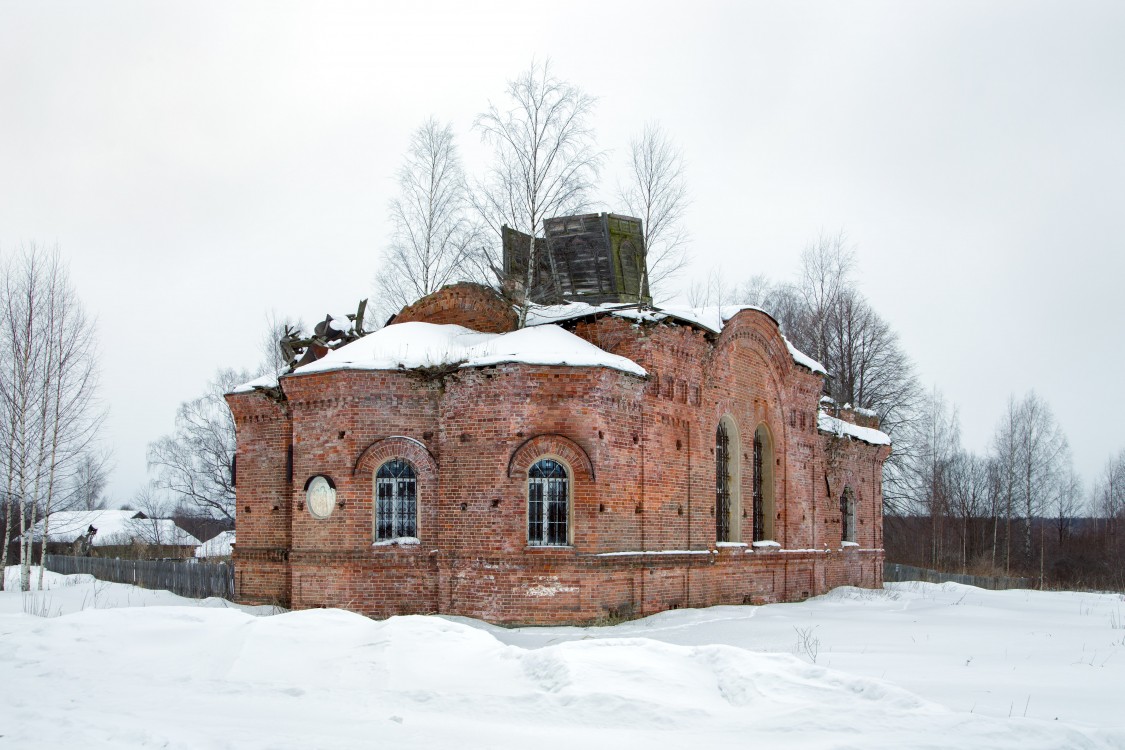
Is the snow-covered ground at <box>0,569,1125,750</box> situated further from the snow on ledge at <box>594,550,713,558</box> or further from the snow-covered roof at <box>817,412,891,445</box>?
the snow-covered roof at <box>817,412,891,445</box>

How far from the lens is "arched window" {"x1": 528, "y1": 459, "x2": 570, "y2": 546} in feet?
49.0

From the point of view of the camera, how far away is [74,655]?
8781mm

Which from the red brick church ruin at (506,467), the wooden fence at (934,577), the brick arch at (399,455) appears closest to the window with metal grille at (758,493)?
the red brick church ruin at (506,467)

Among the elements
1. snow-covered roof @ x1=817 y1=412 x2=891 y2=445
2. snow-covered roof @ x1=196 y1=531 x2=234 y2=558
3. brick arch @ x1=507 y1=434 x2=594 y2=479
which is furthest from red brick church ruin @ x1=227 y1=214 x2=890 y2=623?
snow-covered roof @ x1=196 y1=531 x2=234 y2=558

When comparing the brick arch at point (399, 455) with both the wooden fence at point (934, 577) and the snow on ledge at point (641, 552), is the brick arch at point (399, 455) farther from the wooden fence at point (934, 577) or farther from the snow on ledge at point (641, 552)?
the wooden fence at point (934, 577)

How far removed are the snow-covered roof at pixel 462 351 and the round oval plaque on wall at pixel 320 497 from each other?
6.14 feet

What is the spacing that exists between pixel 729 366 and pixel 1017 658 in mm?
8284

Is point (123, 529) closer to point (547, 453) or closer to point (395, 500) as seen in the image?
point (395, 500)

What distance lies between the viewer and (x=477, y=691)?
786cm

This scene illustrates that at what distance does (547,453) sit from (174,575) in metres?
→ 10.4

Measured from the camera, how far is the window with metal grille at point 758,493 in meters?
19.8

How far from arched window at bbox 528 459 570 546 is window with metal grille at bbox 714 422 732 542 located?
430 cm

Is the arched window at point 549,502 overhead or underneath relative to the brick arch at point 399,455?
underneath

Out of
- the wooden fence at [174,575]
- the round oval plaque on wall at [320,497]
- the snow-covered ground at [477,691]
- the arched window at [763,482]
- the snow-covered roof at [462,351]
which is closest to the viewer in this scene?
the snow-covered ground at [477,691]
